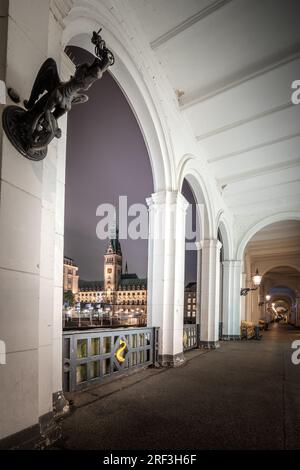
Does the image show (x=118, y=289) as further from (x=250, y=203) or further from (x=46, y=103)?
(x=46, y=103)

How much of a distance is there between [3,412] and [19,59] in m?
3.36

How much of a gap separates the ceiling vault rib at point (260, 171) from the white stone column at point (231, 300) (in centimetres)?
502

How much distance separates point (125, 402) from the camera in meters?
4.61

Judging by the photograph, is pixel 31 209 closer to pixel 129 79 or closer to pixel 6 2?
pixel 6 2

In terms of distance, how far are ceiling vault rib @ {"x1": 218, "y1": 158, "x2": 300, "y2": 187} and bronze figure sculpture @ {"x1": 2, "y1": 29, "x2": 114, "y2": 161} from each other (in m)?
10.0

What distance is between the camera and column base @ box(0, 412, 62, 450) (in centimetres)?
264

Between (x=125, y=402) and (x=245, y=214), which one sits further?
(x=245, y=214)

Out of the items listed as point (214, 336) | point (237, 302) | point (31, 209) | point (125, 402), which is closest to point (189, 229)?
point (214, 336)

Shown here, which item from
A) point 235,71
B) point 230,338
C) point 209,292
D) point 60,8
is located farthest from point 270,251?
point 60,8

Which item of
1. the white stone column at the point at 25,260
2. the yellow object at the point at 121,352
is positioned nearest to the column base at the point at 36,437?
the white stone column at the point at 25,260

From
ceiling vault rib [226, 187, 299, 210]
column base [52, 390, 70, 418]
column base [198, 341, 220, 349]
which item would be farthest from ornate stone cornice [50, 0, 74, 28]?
ceiling vault rib [226, 187, 299, 210]

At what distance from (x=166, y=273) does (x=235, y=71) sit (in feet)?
17.6

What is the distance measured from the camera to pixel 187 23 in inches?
239

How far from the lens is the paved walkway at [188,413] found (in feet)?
10.9
